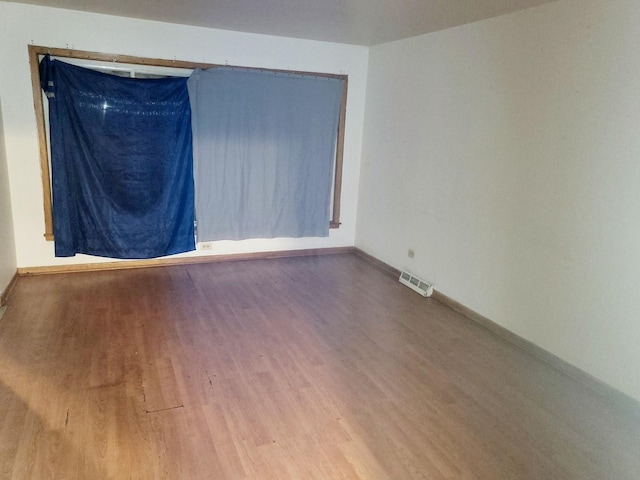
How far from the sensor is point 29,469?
188cm

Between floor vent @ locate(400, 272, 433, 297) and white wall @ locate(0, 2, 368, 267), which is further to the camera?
floor vent @ locate(400, 272, 433, 297)

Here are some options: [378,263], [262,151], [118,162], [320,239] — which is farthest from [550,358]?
[118,162]

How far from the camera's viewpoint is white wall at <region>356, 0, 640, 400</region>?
2.55m

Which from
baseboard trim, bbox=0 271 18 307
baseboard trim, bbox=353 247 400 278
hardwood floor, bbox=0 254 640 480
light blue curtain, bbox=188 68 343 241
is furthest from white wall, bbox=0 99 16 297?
baseboard trim, bbox=353 247 400 278

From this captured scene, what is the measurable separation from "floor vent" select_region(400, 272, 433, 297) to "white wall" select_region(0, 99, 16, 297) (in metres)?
3.39

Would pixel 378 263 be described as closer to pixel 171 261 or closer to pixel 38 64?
pixel 171 261

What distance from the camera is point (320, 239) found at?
5273 mm

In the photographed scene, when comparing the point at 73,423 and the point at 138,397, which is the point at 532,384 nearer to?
the point at 138,397

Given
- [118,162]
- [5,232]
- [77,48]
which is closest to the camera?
[5,232]

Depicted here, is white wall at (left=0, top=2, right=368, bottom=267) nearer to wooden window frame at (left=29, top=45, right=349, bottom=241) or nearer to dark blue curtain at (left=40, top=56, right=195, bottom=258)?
wooden window frame at (left=29, top=45, right=349, bottom=241)

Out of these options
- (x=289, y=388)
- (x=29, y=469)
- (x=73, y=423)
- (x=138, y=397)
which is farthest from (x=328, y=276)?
(x=29, y=469)

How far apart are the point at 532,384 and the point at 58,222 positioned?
3.96 metres

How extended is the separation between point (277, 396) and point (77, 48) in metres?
3.39

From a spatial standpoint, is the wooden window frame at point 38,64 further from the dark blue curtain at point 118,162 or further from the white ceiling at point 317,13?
the white ceiling at point 317,13
